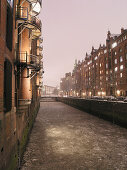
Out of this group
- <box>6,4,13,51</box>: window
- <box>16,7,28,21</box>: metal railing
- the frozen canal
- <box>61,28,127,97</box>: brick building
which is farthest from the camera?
<box>61,28,127,97</box>: brick building

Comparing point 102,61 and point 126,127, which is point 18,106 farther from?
point 102,61

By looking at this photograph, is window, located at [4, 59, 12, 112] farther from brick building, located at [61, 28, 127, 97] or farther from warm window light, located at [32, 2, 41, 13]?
brick building, located at [61, 28, 127, 97]

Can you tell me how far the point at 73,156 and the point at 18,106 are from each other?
555 cm

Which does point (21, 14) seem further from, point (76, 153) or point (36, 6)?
point (76, 153)

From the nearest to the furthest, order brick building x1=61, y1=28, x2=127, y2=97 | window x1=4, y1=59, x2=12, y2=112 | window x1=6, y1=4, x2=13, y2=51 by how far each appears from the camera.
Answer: window x1=4, y1=59, x2=12, y2=112
window x1=6, y1=4, x2=13, y2=51
brick building x1=61, y1=28, x2=127, y2=97

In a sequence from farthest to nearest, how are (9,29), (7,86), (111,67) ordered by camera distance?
(111,67), (9,29), (7,86)

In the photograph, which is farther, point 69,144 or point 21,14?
point 69,144

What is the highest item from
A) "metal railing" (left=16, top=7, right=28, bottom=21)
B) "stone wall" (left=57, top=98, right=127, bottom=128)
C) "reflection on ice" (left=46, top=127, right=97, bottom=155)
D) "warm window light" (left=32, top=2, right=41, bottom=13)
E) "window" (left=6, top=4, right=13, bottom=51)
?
"warm window light" (left=32, top=2, right=41, bottom=13)

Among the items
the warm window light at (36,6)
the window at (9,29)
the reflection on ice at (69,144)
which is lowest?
the reflection on ice at (69,144)

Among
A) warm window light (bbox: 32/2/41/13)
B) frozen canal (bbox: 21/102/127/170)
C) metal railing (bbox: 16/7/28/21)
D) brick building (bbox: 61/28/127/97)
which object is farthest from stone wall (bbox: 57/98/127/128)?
brick building (bbox: 61/28/127/97)

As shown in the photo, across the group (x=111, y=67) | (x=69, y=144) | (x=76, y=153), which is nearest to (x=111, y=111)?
(x=69, y=144)

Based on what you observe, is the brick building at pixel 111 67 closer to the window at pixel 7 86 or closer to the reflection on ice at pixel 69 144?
the reflection on ice at pixel 69 144

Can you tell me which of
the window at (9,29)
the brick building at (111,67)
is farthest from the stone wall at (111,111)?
the brick building at (111,67)

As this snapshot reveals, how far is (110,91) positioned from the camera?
210 ft
